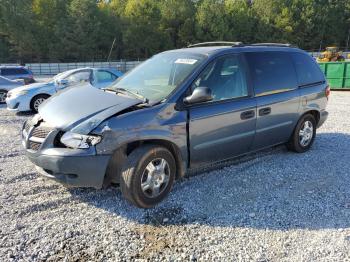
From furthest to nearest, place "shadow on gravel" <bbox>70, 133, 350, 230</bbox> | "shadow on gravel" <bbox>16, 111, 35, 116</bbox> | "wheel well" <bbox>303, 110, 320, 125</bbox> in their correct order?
"shadow on gravel" <bbox>16, 111, 35, 116</bbox> < "wheel well" <bbox>303, 110, 320, 125</bbox> < "shadow on gravel" <bbox>70, 133, 350, 230</bbox>

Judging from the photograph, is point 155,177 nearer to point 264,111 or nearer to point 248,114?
point 248,114

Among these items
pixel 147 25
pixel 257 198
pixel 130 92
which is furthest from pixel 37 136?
pixel 147 25

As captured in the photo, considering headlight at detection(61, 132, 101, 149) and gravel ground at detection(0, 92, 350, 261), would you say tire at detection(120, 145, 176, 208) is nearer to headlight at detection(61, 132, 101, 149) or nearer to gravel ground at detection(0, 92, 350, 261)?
gravel ground at detection(0, 92, 350, 261)

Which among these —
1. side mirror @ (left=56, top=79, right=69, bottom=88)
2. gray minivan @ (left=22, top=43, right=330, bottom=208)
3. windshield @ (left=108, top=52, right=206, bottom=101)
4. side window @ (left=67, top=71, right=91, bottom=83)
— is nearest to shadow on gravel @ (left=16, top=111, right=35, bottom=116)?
side mirror @ (left=56, top=79, right=69, bottom=88)

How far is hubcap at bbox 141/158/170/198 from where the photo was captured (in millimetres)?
3863

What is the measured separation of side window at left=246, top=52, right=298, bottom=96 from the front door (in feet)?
0.76

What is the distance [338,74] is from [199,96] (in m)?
15.8

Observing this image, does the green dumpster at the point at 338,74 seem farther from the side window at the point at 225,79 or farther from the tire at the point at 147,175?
the tire at the point at 147,175

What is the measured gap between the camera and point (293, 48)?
585cm

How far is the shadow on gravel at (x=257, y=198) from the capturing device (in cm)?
370

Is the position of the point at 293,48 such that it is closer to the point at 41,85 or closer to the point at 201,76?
the point at 201,76

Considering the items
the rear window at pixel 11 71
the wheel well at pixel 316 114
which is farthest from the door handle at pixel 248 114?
the rear window at pixel 11 71

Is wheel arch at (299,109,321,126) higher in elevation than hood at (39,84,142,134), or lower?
lower

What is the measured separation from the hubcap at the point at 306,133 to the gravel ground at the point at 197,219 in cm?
78
